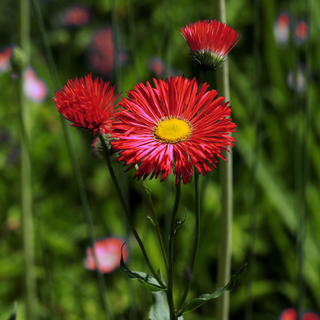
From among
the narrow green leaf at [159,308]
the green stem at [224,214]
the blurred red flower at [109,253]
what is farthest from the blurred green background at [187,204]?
the narrow green leaf at [159,308]

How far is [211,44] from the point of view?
0.97ft

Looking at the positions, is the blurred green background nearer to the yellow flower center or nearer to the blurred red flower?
the blurred red flower

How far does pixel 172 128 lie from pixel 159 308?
167 mm

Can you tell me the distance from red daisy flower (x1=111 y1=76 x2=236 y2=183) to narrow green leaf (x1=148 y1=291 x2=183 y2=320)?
0.13m

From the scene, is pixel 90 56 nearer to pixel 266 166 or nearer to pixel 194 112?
pixel 266 166

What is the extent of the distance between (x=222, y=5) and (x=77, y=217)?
86 centimetres

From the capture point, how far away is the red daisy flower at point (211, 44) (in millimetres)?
295

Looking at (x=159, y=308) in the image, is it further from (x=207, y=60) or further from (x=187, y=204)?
(x=187, y=204)

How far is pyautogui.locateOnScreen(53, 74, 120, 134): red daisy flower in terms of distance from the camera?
0.26 m

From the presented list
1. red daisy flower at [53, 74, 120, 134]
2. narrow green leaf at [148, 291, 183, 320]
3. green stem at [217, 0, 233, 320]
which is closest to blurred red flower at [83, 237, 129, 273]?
green stem at [217, 0, 233, 320]

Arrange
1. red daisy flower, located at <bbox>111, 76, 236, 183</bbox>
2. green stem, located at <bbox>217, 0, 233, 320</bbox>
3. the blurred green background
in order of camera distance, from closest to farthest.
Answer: red daisy flower, located at <bbox>111, 76, 236, 183</bbox>, green stem, located at <bbox>217, 0, 233, 320</bbox>, the blurred green background

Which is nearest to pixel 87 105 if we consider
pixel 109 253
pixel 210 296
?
pixel 210 296

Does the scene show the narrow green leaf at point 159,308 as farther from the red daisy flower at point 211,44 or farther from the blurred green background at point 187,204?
the blurred green background at point 187,204

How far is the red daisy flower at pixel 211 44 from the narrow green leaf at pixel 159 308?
0.67ft
